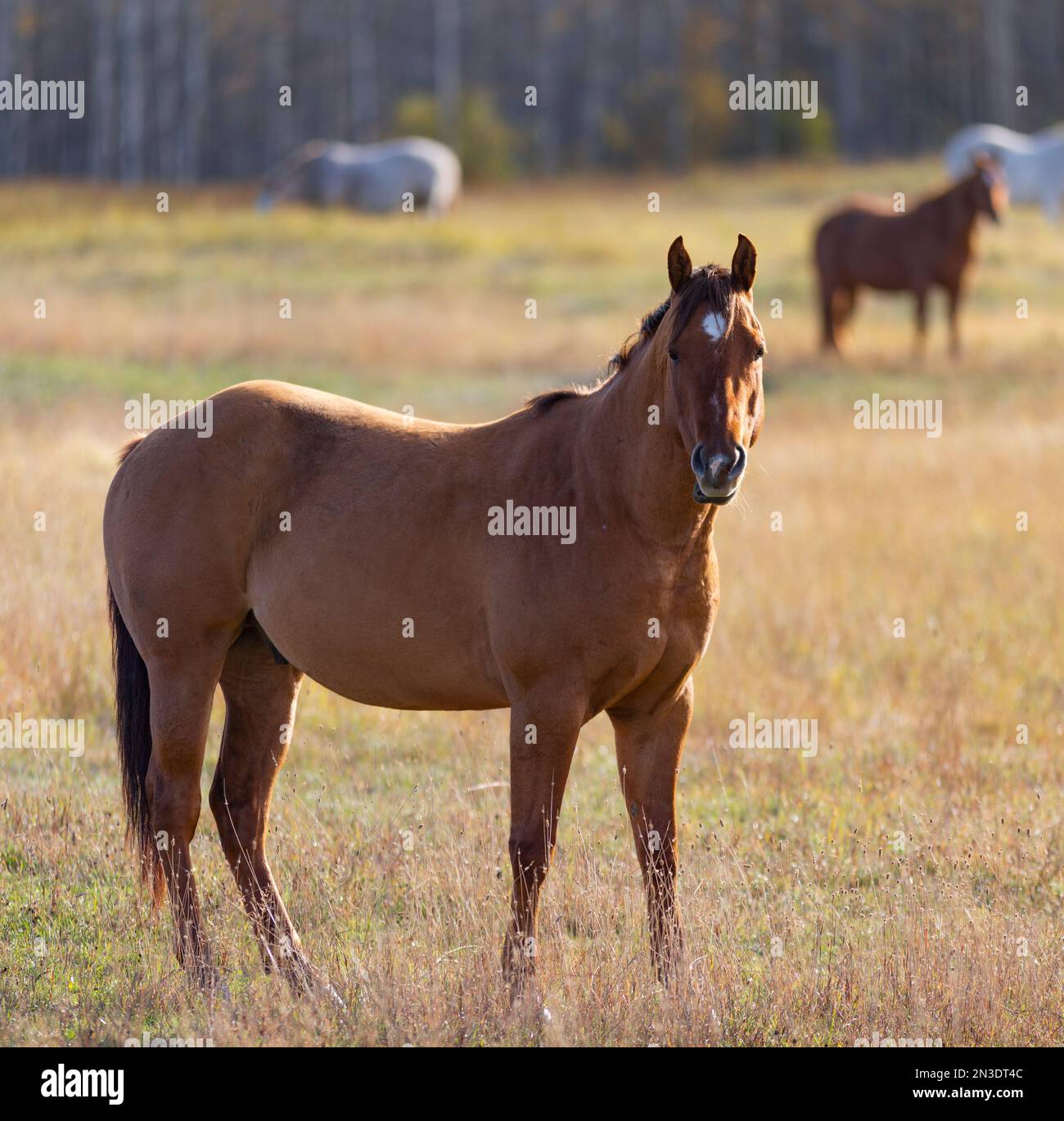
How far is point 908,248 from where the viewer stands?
65.2ft

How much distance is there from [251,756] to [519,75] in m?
58.6

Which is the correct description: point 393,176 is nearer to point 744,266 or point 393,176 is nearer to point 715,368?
point 744,266

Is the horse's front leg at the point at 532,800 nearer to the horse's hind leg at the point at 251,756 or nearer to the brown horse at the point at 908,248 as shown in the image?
the horse's hind leg at the point at 251,756

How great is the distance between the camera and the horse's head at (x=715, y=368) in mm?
3729

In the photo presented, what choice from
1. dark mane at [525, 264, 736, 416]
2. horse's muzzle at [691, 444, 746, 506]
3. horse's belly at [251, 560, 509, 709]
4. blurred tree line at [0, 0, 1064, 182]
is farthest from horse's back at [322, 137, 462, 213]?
horse's muzzle at [691, 444, 746, 506]

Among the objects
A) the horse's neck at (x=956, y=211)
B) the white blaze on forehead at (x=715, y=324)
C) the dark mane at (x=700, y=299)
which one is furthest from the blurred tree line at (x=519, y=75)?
the white blaze on forehead at (x=715, y=324)

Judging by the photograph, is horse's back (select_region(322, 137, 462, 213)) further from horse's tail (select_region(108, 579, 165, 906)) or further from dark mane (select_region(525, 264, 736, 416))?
dark mane (select_region(525, 264, 736, 416))

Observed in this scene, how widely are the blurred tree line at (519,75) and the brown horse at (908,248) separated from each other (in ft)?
86.1

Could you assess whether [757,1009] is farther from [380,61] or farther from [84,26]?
[380,61]

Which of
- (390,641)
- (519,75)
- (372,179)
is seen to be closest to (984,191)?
(390,641)

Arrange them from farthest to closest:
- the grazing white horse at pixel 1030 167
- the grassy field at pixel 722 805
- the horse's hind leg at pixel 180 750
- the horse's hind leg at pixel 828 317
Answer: the grazing white horse at pixel 1030 167 < the horse's hind leg at pixel 828 317 < the horse's hind leg at pixel 180 750 < the grassy field at pixel 722 805

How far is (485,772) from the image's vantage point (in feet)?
21.4

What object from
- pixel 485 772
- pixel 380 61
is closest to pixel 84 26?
pixel 380 61

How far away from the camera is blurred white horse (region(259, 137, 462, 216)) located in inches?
1417
